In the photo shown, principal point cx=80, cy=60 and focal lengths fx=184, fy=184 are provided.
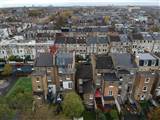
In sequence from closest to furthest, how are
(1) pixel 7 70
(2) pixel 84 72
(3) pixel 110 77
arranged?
(3) pixel 110 77 → (2) pixel 84 72 → (1) pixel 7 70

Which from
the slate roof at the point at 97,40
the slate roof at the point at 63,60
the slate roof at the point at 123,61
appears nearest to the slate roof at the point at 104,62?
the slate roof at the point at 123,61

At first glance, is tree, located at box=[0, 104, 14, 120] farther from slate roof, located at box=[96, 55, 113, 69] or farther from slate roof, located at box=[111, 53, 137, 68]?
slate roof, located at box=[111, 53, 137, 68]

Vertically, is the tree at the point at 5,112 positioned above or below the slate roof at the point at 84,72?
below

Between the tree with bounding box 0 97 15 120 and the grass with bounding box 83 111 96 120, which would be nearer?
the tree with bounding box 0 97 15 120

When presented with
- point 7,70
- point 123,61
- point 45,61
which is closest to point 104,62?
point 123,61

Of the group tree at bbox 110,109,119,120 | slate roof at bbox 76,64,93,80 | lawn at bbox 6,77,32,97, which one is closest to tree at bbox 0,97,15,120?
lawn at bbox 6,77,32,97

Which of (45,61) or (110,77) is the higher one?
(45,61)

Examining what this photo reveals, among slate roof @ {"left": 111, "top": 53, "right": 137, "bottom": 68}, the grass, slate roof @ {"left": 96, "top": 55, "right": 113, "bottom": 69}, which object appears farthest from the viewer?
slate roof @ {"left": 111, "top": 53, "right": 137, "bottom": 68}

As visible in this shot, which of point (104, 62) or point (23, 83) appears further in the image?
point (23, 83)

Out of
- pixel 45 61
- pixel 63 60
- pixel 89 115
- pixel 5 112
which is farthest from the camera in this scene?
pixel 45 61

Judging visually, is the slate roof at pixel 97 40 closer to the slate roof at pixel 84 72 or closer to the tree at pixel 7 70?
the slate roof at pixel 84 72

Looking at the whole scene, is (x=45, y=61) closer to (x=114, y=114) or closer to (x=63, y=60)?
(x=63, y=60)
